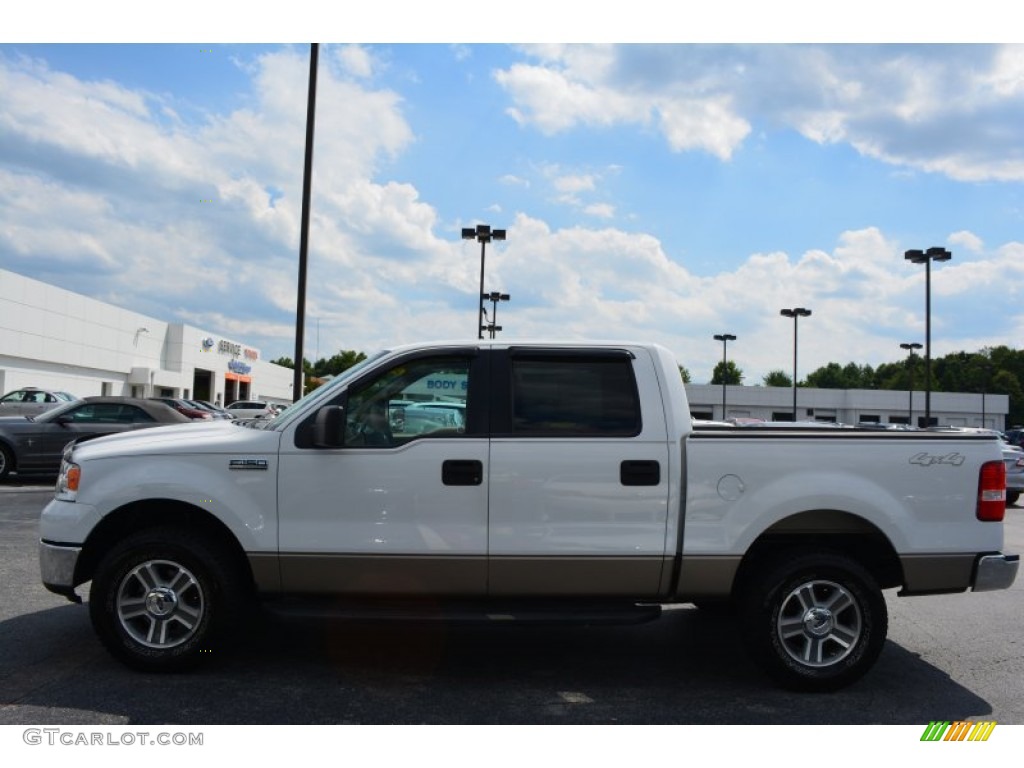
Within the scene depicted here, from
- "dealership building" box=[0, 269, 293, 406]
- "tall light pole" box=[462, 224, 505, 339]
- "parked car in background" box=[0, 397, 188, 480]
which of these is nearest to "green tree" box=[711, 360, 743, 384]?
"dealership building" box=[0, 269, 293, 406]

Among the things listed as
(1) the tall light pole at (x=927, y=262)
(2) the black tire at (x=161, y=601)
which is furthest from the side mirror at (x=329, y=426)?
(1) the tall light pole at (x=927, y=262)

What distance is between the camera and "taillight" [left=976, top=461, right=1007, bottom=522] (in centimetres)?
520

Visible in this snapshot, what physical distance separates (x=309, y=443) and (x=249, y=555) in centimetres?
75

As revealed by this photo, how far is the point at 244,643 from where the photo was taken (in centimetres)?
596

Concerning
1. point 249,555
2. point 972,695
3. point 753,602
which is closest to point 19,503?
point 249,555

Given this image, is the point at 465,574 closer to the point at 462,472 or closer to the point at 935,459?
the point at 462,472

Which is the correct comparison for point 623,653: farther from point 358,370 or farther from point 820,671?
point 358,370

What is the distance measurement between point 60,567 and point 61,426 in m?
12.1

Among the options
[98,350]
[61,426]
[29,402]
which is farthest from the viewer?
[98,350]

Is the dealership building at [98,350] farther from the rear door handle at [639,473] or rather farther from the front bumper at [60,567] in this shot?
the rear door handle at [639,473]

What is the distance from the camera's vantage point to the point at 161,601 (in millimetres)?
5164

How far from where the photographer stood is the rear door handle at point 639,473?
5.07 m

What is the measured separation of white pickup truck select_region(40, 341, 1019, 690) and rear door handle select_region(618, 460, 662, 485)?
12 mm

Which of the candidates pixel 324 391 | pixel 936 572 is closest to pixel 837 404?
pixel 936 572
